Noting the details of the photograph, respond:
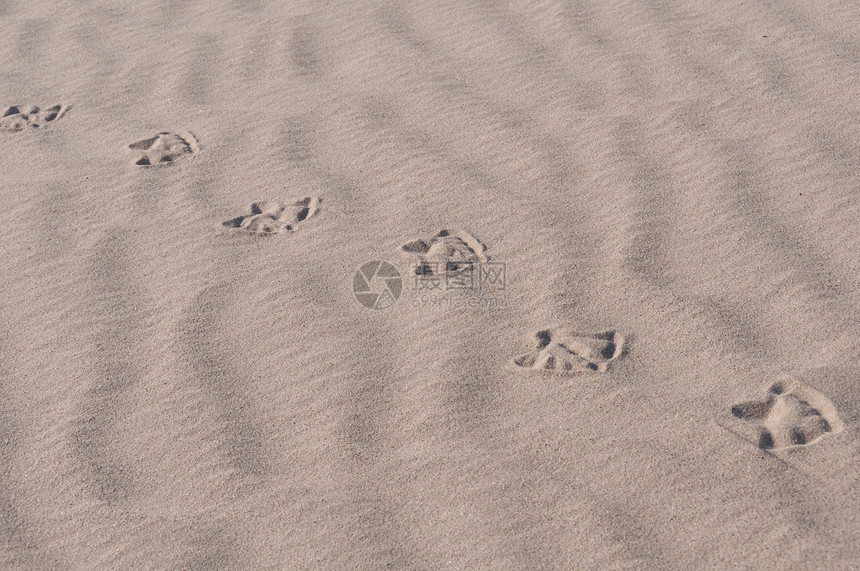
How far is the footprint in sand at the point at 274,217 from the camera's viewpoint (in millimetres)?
2631

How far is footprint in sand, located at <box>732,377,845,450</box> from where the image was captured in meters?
1.81

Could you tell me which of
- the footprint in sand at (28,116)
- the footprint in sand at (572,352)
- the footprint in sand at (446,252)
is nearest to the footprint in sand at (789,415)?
the footprint in sand at (572,352)

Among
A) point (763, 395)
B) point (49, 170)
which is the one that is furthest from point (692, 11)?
point (49, 170)

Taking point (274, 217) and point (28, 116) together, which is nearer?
point (274, 217)

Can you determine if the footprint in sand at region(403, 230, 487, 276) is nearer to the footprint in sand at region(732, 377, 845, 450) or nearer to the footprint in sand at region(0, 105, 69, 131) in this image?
the footprint in sand at region(732, 377, 845, 450)

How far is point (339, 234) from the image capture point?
2.58 m

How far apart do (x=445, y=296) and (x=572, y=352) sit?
1.35 feet

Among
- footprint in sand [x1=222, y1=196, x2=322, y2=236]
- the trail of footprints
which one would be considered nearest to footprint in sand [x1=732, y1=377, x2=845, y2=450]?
the trail of footprints

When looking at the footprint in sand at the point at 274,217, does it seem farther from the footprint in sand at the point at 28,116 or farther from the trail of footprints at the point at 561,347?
the footprint in sand at the point at 28,116

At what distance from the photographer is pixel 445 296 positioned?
7.68ft

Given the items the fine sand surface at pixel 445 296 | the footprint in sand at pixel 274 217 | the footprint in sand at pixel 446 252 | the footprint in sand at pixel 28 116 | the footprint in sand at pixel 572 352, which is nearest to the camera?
the fine sand surface at pixel 445 296

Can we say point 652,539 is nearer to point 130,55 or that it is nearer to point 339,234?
point 339,234

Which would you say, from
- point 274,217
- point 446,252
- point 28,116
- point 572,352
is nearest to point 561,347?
point 572,352

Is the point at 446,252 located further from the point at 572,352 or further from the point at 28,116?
the point at 28,116
